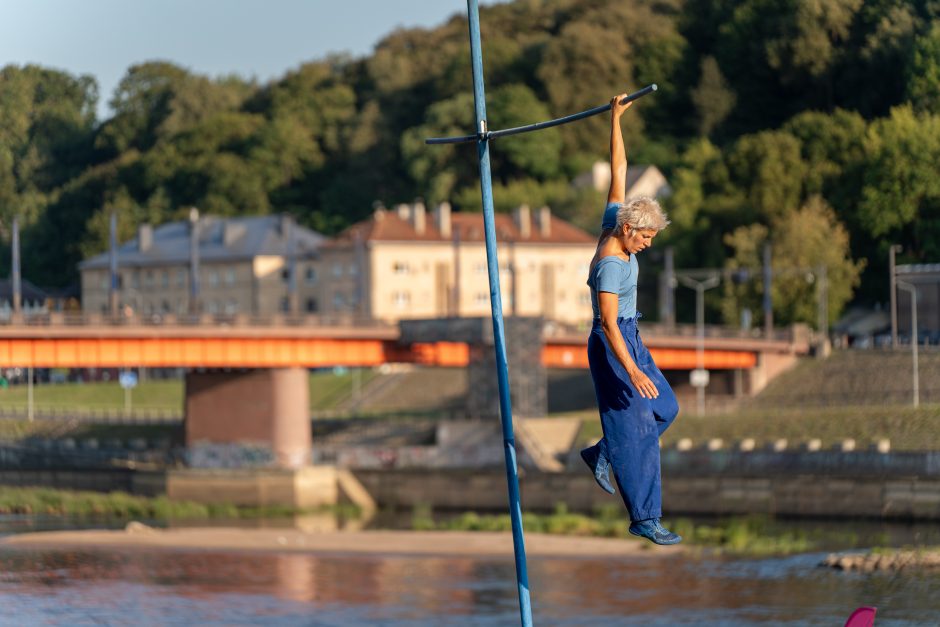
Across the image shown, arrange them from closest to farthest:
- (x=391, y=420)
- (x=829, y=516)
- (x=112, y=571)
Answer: (x=112, y=571) < (x=829, y=516) < (x=391, y=420)

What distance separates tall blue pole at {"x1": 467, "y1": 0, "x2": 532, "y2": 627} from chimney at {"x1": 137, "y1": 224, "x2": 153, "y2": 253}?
487ft

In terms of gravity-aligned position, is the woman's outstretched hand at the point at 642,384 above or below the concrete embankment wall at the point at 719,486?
above

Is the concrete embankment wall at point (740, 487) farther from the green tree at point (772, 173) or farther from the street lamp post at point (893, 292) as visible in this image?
the green tree at point (772, 173)

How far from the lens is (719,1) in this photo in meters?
158

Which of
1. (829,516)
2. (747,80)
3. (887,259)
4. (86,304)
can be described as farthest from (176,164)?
(829,516)

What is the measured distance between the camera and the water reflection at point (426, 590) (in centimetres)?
5338

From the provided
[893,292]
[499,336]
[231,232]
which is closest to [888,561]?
[499,336]

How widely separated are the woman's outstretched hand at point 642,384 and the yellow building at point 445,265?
132 m

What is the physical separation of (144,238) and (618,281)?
15106 centimetres

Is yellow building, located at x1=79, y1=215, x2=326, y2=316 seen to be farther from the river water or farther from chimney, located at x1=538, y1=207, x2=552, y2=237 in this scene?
the river water

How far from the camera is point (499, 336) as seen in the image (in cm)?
1344

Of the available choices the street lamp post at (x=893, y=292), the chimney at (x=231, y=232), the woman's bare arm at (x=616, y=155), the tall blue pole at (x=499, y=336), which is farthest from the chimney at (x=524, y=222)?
the woman's bare arm at (x=616, y=155)

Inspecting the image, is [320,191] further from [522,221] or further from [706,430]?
[706,430]

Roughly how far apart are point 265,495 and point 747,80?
244 ft
